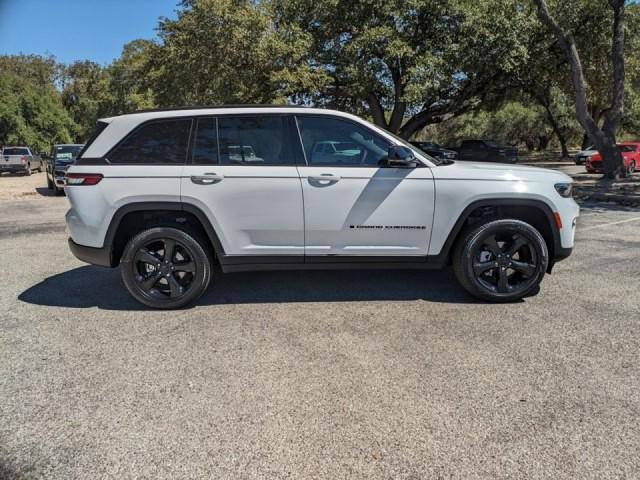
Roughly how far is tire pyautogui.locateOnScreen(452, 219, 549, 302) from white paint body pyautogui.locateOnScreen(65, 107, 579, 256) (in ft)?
0.83

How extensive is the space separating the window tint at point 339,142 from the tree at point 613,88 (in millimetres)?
13512

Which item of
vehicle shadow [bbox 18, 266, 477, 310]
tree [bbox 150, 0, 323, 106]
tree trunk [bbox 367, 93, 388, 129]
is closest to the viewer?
vehicle shadow [bbox 18, 266, 477, 310]

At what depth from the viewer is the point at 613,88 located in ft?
51.8

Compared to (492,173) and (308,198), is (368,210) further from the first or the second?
(492,173)

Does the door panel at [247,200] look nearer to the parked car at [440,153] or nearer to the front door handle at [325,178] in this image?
the front door handle at [325,178]

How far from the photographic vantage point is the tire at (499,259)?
A: 427 centimetres

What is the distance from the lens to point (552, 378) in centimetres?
303

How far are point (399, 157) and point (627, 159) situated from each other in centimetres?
2127

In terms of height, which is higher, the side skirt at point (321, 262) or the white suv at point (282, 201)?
the white suv at point (282, 201)

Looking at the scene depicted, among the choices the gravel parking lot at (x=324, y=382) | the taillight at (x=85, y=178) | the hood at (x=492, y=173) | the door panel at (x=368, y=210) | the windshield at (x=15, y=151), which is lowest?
the gravel parking lot at (x=324, y=382)

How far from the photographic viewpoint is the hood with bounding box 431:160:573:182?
4207 millimetres

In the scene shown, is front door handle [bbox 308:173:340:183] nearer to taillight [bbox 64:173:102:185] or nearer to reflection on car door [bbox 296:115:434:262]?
reflection on car door [bbox 296:115:434:262]

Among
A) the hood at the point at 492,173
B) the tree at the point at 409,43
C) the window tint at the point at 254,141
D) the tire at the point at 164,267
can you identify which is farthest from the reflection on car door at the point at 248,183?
the tree at the point at 409,43

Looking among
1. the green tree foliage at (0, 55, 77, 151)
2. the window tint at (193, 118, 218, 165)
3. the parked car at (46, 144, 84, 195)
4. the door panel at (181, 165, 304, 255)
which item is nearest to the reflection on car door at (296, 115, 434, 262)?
the door panel at (181, 165, 304, 255)
